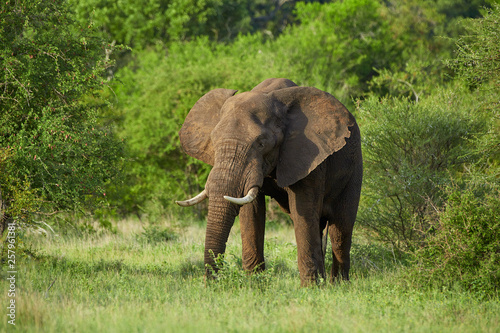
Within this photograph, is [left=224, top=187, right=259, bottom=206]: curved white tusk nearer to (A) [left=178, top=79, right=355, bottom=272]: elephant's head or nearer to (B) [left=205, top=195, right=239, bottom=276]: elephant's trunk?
(A) [left=178, top=79, right=355, bottom=272]: elephant's head

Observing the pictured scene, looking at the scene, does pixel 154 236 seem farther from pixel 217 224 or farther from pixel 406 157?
pixel 217 224

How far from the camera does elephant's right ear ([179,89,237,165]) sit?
334 inches

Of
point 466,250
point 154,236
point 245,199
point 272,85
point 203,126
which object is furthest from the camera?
point 154,236

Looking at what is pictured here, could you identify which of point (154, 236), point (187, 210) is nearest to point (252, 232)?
point (154, 236)

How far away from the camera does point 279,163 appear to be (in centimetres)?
791

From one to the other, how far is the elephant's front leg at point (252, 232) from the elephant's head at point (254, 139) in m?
0.74

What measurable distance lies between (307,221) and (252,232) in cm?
96

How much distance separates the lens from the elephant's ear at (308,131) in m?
7.82

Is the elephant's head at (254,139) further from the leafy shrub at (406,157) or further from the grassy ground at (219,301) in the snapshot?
the leafy shrub at (406,157)

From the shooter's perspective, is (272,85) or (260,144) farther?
(272,85)

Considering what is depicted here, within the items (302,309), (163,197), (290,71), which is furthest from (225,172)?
(290,71)

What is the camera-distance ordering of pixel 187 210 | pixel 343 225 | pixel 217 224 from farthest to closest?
1. pixel 187 210
2. pixel 343 225
3. pixel 217 224

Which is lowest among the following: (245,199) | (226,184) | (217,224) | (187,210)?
(187,210)

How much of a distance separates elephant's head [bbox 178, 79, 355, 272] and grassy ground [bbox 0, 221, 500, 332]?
808mm
